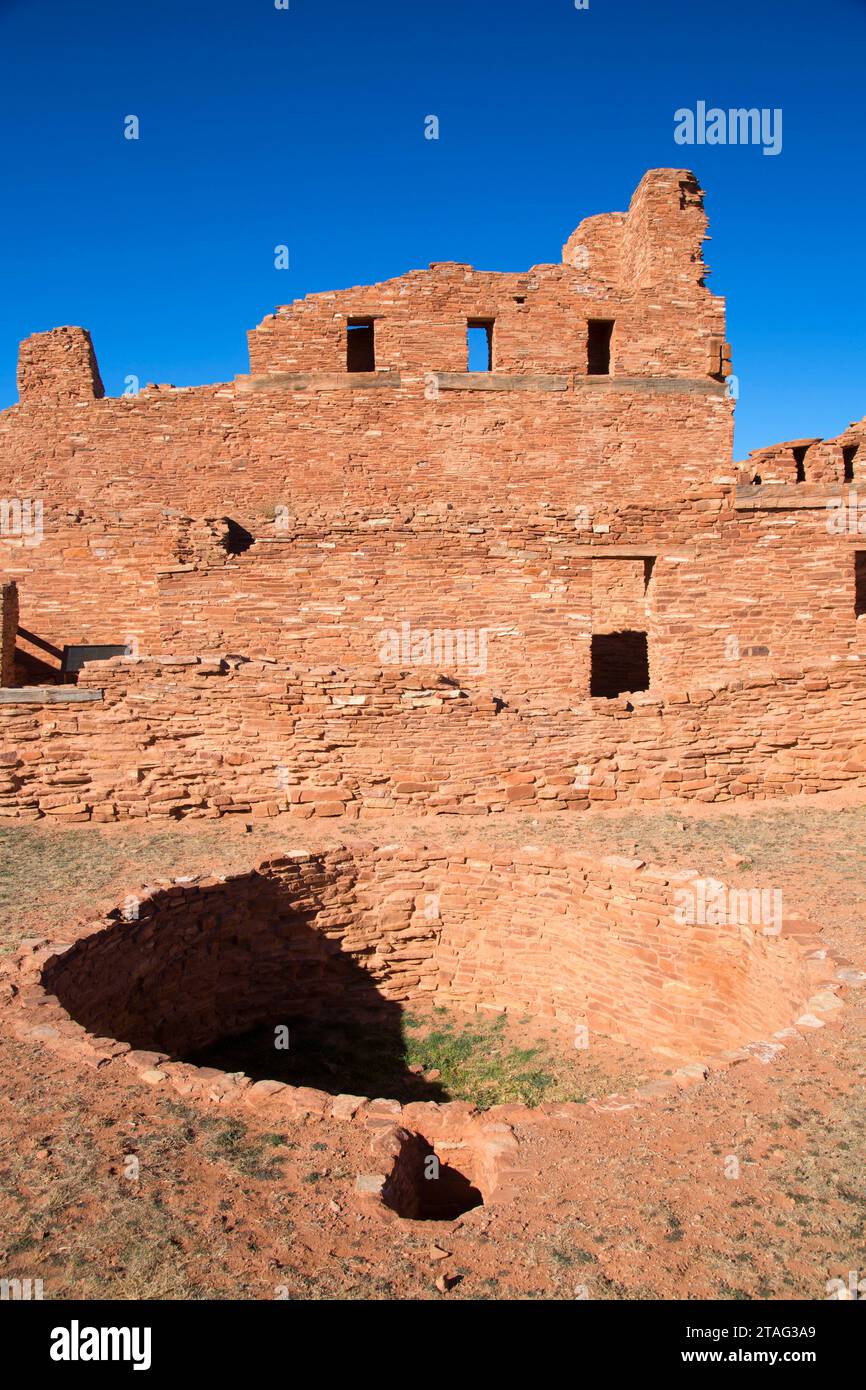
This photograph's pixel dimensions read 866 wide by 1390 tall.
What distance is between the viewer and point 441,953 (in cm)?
958

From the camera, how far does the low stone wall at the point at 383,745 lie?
10.8m

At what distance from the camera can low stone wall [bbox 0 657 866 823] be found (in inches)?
424

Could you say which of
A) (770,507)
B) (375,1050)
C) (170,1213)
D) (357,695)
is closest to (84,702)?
(357,695)

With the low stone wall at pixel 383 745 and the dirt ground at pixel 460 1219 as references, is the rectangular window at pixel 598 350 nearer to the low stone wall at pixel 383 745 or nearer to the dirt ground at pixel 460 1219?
the low stone wall at pixel 383 745

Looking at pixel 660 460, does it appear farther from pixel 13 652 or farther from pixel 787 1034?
pixel 787 1034

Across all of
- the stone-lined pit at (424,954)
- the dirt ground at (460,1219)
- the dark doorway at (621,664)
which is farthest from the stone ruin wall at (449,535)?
the dirt ground at (460,1219)

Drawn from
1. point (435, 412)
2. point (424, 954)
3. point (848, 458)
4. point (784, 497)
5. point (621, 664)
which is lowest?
point (424, 954)

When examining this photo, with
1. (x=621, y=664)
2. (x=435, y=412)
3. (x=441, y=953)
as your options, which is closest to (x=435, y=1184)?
(x=441, y=953)

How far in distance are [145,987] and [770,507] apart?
1157 centimetres

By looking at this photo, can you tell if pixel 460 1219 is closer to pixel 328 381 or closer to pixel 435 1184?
pixel 435 1184

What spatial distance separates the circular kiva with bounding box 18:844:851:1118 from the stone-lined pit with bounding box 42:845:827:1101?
0.05 feet

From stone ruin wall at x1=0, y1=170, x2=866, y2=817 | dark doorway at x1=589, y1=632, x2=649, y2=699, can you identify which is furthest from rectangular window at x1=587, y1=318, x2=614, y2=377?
dark doorway at x1=589, y1=632, x2=649, y2=699

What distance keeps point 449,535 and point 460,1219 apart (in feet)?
36.3

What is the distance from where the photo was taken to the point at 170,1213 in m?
3.90
